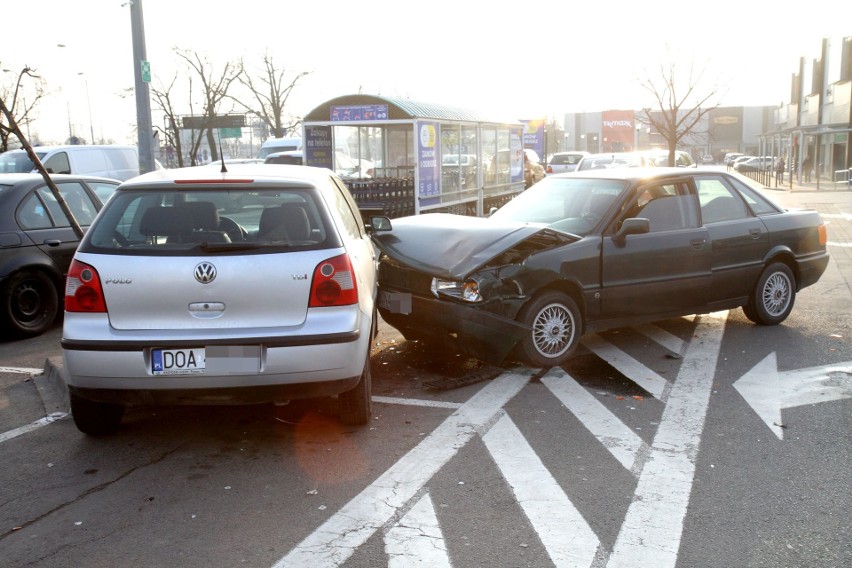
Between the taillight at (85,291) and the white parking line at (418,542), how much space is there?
6.78ft

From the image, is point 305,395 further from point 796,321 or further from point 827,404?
point 796,321

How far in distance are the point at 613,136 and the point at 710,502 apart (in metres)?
89.5

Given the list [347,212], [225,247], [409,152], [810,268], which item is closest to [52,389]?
[225,247]

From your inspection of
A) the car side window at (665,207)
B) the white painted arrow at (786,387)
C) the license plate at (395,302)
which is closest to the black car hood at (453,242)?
the license plate at (395,302)

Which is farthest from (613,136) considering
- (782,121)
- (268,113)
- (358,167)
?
(358,167)

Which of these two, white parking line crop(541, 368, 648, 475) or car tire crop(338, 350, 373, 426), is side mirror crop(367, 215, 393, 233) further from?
car tire crop(338, 350, 373, 426)

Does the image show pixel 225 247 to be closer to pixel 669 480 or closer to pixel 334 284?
pixel 334 284

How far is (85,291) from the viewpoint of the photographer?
452cm

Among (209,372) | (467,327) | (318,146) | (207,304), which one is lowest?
(467,327)

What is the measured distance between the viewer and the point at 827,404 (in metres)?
5.64

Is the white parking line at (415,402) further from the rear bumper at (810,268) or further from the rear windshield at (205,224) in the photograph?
the rear bumper at (810,268)

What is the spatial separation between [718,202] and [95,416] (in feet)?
19.1

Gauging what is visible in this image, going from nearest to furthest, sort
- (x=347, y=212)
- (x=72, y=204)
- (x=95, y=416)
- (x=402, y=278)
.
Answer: (x=95, y=416) → (x=347, y=212) → (x=402, y=278) → (x=72, y=204)

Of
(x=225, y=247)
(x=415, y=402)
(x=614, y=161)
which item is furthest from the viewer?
(x=614, y=161)
